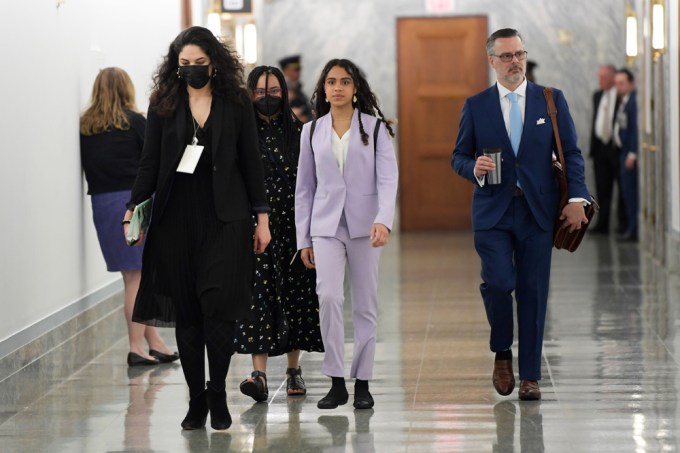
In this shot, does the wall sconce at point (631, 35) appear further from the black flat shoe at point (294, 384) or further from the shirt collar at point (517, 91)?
the black flat shoe at point (294, 384)

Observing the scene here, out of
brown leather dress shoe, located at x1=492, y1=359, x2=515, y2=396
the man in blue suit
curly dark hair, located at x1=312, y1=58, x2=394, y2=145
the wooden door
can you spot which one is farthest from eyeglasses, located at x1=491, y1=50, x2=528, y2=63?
the wooden door

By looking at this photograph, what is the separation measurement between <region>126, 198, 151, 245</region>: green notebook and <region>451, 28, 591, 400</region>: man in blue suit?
146cm

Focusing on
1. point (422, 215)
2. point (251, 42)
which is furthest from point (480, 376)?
point (422, 215)

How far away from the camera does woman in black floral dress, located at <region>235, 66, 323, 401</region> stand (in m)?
6.31

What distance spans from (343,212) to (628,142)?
31.8 ft

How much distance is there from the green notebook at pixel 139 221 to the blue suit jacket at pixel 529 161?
57.0 inches

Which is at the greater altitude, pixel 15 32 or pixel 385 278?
pixel 15 32

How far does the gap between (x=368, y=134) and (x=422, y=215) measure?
36.6 feet

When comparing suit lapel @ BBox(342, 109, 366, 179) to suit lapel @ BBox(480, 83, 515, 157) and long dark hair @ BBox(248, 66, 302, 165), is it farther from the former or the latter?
suit lapel @ BBox(480, 83, 515, 157)

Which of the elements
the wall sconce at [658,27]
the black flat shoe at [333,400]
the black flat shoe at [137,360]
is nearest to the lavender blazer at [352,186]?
the black flat shoe at [333,400]

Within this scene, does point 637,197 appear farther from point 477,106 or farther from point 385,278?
point 477,106

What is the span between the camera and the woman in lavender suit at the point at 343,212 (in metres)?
5.89

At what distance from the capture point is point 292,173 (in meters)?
6.36

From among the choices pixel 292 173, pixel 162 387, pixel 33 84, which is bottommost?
pixel 162 387
